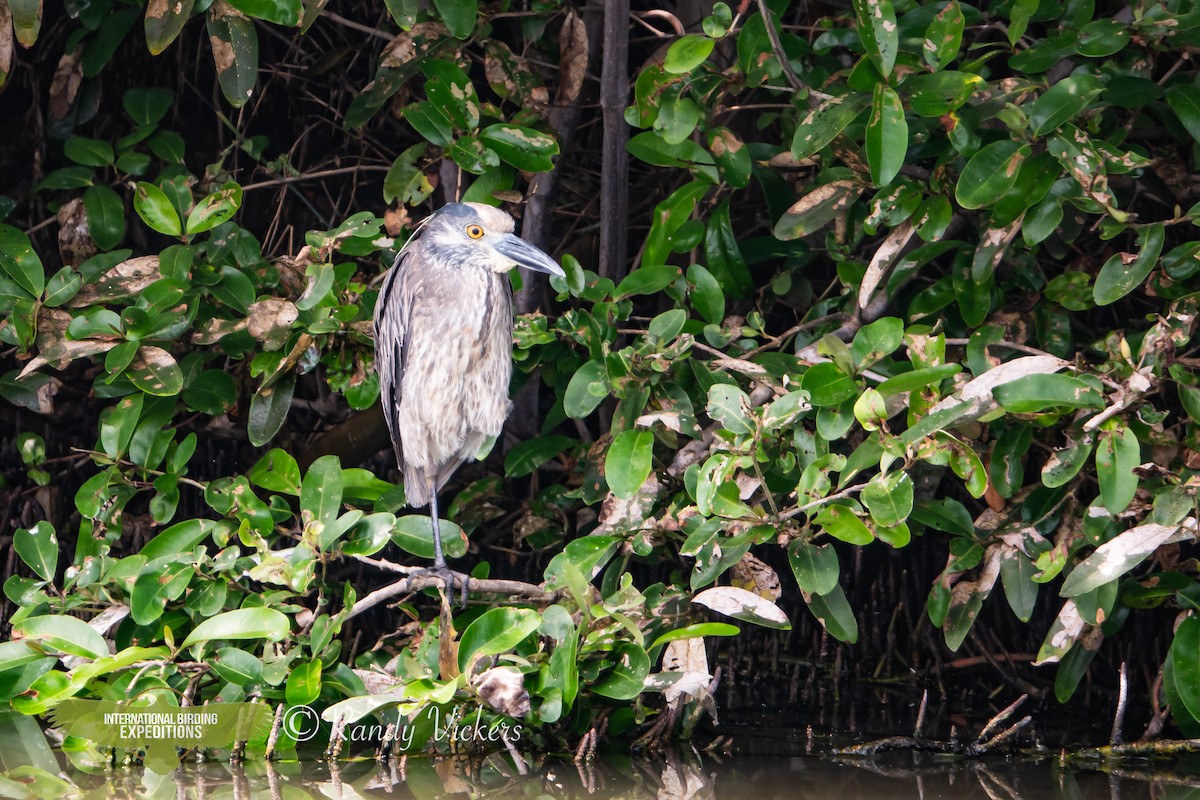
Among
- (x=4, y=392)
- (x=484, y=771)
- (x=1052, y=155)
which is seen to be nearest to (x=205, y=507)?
(x=4, y=392)

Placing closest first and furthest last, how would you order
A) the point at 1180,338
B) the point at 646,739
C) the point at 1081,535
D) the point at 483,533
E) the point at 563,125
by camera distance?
1. the point at 1180,338
2. the point at 1081,535
3. the point at 646,739
4. the point at 563,125
5. the point at 483,533

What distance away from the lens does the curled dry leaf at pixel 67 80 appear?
3002 millimetres

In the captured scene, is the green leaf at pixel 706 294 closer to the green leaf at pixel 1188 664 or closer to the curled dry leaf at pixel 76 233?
the green leaf at pixel 1188 664

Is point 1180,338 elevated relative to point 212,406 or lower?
elevated

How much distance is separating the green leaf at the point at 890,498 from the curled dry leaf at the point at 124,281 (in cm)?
164

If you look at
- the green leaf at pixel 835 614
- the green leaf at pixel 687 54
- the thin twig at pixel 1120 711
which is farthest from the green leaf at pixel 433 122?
the thin twig at pixel 1120 711

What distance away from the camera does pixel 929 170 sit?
8.44 ft

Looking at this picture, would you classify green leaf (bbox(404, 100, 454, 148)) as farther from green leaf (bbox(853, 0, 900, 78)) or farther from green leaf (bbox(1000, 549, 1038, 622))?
green leaf (bbox(1000, 549, 1038, 622))

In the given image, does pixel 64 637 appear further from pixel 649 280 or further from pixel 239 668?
pixel 649 280

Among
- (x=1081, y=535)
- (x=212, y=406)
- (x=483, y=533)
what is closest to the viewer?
(x=1081, y=535)

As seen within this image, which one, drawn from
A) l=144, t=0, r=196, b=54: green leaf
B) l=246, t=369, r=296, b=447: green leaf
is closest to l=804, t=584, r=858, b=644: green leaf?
l=246, t=369, r=296, b=447: green leaf

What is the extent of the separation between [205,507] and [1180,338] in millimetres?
2682

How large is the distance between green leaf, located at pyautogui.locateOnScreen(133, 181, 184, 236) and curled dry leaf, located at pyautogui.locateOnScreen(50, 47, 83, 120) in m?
0.76

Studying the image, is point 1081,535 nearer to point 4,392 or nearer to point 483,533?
point 483,533
